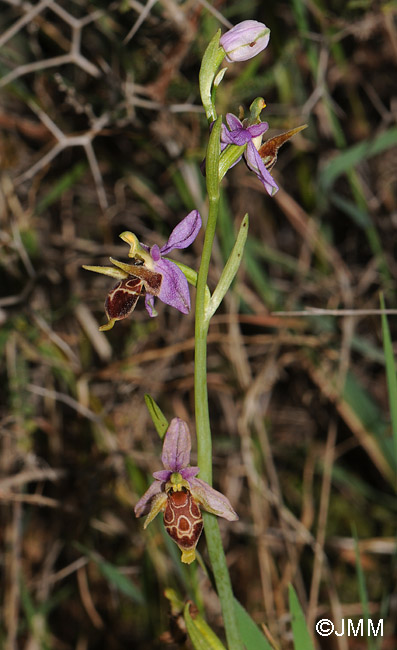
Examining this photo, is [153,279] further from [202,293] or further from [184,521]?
[184,521]

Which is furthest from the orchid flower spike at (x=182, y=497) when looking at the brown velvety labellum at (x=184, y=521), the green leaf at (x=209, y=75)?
the green leaf at (x=209, y=75)

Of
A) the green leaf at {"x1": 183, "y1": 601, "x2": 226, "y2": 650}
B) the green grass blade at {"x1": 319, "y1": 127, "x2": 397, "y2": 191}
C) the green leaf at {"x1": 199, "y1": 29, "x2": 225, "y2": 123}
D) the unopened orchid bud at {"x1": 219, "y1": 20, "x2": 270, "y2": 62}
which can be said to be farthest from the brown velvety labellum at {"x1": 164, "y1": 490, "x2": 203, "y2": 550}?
the green grass blade at {"x1": 319, "y1": 127, "x2": 397, "y2": 191}

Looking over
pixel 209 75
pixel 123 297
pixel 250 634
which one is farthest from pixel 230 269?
pixel 250 634

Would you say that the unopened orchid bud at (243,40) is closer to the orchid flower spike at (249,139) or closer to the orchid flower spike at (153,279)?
the orchid flower spike at (249,139)

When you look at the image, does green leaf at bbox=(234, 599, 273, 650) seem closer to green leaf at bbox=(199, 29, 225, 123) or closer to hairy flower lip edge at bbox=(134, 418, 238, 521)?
hairy flower lip edge at bbox=(134, 418, 238, 521)

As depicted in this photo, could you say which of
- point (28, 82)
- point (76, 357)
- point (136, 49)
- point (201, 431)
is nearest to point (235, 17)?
point (136, 49)

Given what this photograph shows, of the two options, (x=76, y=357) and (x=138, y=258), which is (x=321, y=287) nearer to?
(x=76, y=357)
